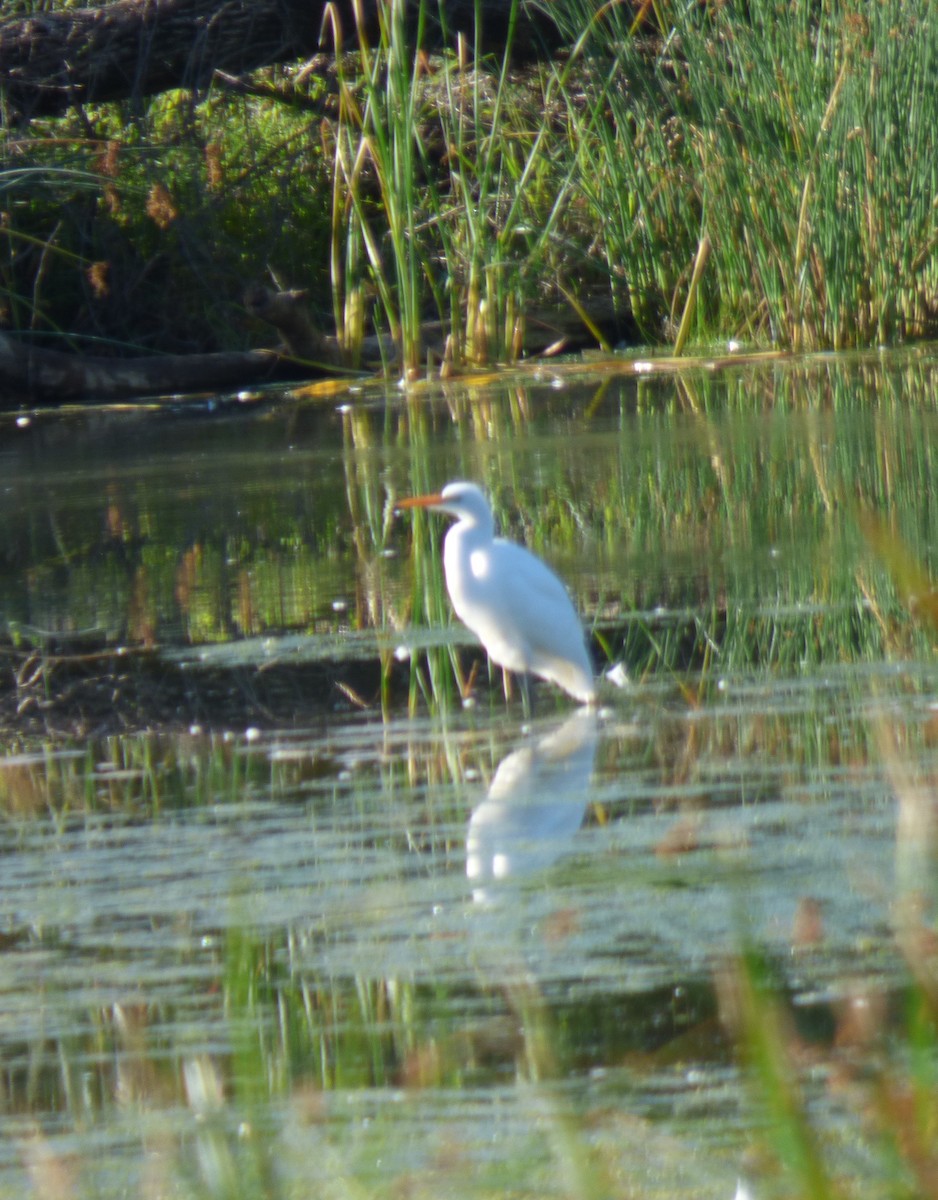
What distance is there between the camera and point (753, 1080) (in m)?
1.71

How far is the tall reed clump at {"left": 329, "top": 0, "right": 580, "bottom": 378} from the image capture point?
9586 millimetres

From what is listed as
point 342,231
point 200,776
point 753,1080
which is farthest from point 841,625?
point 342,231

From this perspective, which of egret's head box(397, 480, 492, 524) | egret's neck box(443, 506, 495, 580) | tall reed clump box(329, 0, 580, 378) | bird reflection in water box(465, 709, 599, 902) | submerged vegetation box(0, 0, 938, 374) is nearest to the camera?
bird reflection in water box(465, 709, 599, 902)

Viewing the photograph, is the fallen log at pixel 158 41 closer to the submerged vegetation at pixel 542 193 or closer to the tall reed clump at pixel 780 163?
the submerged vegetation at pixel 542 193

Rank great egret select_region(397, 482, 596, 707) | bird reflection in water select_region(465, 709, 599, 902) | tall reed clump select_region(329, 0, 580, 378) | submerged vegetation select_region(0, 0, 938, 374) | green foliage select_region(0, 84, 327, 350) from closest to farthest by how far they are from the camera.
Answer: bird reflection in water select_region(465, 709, 599, 902), great egret select_region(397, 482, 596, 707), submerged vegetation select_region(0, 0, 938, 374), tall reed clump select_region(329, 0, 580, 378), green foliage select_region(0, 84, 327, 350)

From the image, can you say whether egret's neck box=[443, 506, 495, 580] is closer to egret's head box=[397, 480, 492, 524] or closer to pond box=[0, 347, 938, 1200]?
egret's head box=[397, 480, 492, 524]

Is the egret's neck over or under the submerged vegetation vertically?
under

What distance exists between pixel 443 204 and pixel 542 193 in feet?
2.81

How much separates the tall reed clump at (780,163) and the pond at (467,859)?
359 centimetres

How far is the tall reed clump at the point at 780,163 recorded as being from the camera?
349 inches

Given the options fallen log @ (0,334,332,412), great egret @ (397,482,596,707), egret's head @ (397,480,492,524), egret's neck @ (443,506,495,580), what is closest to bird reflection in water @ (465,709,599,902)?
great egret @ (397,482,596,707)

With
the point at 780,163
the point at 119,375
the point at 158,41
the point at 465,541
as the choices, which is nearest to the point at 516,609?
the point at 465,541

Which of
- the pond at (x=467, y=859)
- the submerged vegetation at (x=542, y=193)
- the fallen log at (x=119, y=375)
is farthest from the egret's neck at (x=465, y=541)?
the fallen log at (x=119, y=375)

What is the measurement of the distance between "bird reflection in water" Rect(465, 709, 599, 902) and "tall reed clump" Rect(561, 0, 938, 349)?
5996mm
